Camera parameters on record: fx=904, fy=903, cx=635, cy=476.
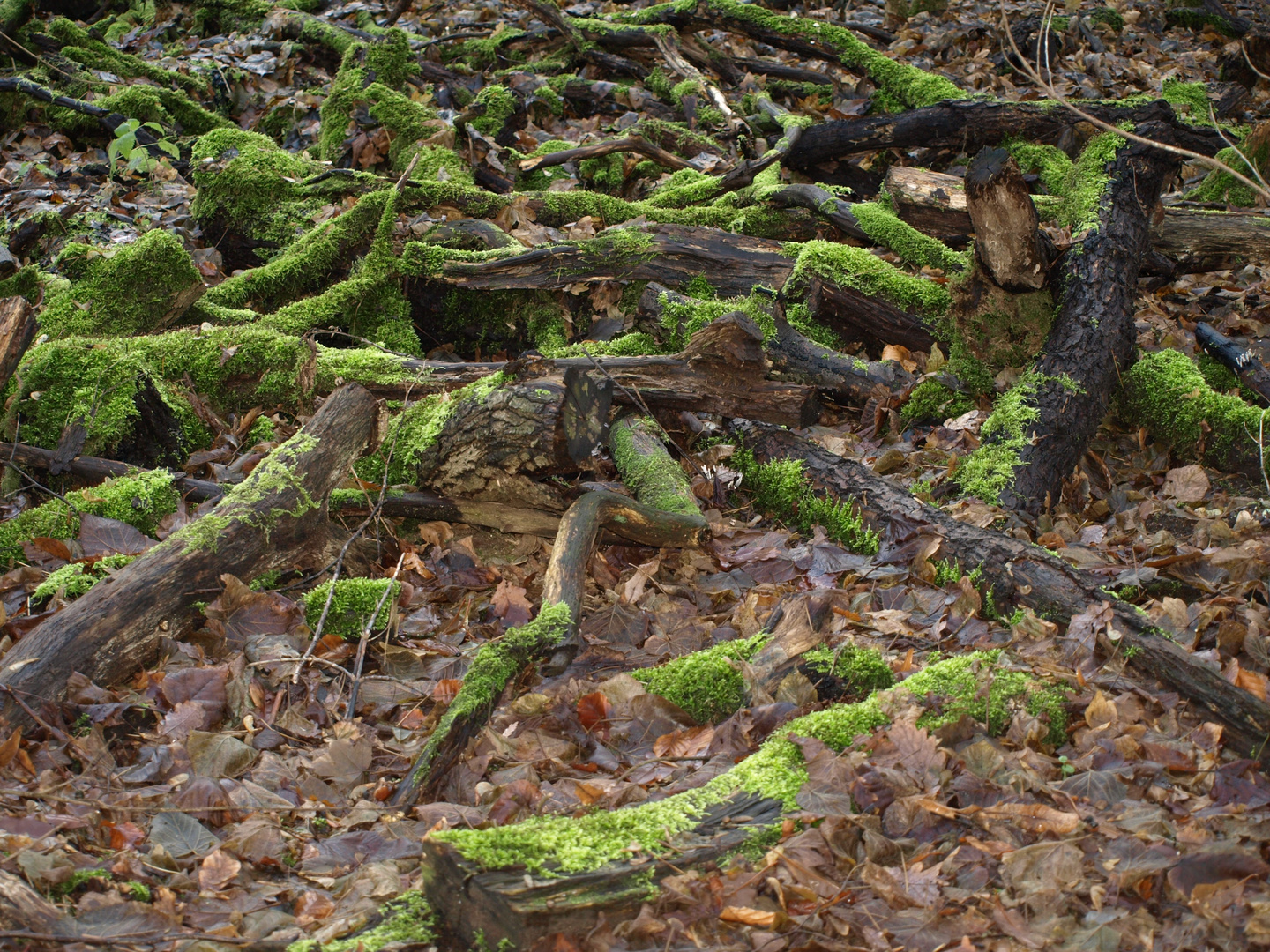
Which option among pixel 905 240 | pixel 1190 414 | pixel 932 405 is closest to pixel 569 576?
pixel 932 405

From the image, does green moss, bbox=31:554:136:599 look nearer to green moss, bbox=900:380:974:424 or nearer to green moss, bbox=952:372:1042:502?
green moss, bbox=952:372:1042:502

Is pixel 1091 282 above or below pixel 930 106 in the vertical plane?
below

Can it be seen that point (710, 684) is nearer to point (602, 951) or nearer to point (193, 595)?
point (602, 951)

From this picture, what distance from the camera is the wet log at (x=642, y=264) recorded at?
219 inches

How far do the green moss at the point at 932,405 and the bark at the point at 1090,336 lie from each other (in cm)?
50

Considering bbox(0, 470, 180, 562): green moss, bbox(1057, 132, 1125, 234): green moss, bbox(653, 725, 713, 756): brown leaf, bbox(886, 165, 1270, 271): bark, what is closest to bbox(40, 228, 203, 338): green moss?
bbox(0, 470, 180, 562): green moss

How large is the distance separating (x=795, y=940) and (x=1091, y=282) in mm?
4060

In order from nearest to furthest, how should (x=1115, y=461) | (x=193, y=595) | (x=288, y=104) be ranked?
1. (x=193, y=595)
2. (x=1115, y=461)
3. (x=288, y=104)

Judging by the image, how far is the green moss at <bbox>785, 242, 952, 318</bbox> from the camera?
5.43 meters

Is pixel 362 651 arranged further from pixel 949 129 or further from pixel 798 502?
pixel 949 129

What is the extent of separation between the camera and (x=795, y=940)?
2152 millimetres

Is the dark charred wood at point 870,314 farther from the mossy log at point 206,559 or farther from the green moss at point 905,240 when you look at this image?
the mossy log at point 206,559

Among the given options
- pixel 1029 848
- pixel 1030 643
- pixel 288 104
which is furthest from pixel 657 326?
pixel 288 104

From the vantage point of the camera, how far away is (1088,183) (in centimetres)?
545
